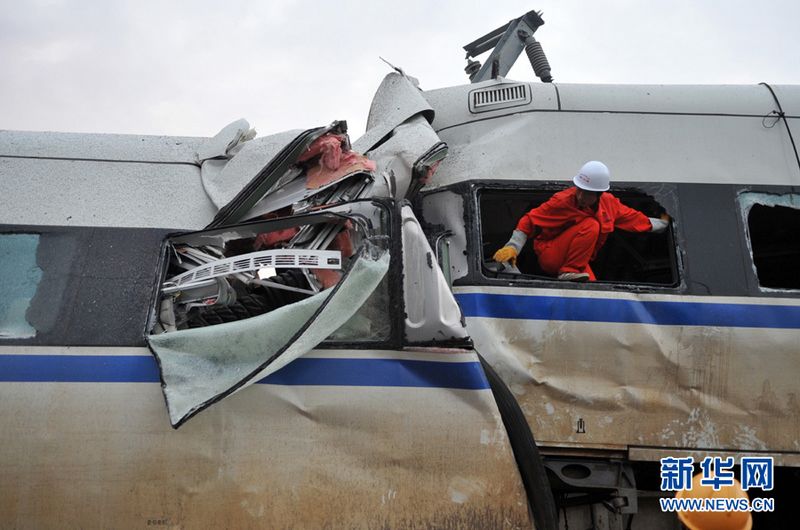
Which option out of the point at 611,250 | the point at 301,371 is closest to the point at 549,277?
the point at 611,250

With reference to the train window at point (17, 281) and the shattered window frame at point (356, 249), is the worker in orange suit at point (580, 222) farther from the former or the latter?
the train window at point (17, 281)

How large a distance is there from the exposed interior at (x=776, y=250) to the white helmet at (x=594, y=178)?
1.34m

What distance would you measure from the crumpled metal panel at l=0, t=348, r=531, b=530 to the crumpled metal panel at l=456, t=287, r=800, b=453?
654mm

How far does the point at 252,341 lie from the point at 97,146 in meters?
1.41

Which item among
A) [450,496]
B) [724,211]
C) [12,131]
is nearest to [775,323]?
[724,211]

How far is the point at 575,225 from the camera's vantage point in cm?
393

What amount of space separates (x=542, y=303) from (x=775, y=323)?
1181mm

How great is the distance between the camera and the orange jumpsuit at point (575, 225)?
3.87 meters

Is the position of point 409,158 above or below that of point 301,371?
above

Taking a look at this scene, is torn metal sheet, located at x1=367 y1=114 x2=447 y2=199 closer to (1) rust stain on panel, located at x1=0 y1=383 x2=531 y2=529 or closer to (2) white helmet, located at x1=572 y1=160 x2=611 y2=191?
(2) white helmet, located at x1=572 y1=160 x2=611 y2=191

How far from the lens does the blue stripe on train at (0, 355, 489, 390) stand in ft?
9.29

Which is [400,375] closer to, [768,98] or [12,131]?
[12,131]

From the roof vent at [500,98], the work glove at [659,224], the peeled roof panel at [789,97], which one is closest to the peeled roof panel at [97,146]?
the roof vent at [500,98]

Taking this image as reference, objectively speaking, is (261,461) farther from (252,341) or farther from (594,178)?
(594,178)
